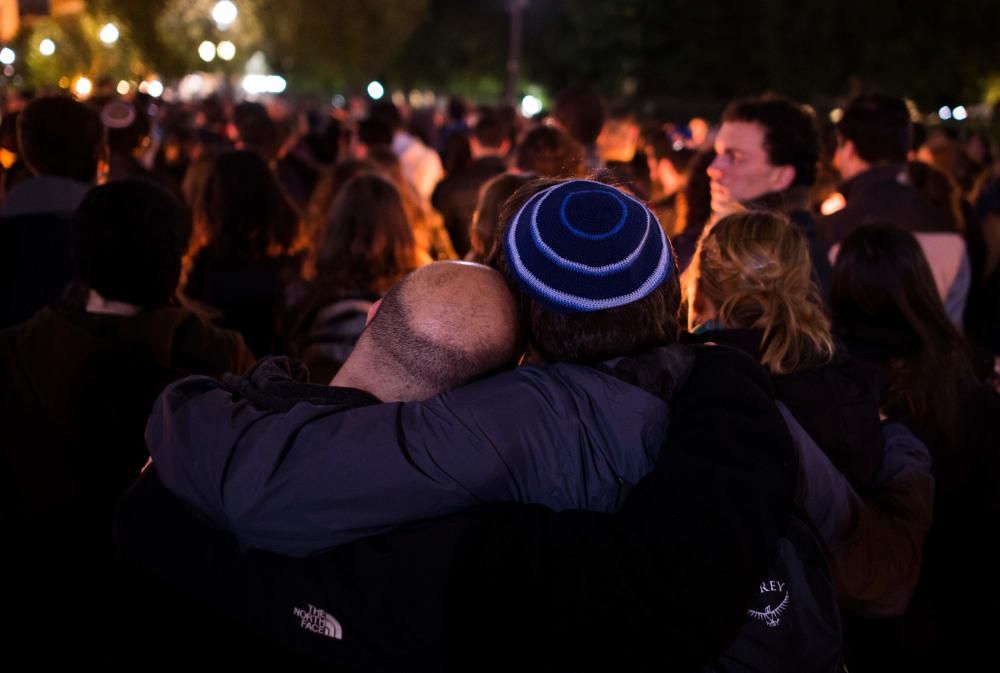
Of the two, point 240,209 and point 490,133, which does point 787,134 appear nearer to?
point 240,209

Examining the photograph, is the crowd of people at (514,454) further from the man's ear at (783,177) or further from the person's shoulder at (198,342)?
the man's ear at (783,177)

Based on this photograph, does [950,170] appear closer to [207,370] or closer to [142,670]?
[207,370]

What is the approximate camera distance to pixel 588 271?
1931mm

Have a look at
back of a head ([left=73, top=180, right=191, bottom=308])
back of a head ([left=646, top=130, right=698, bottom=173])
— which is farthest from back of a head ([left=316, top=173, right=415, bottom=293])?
back of a head ([left=646, top=130, right=698, bottom=173])

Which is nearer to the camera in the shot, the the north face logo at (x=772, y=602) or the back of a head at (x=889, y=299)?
the the north face logo at (x=772, y=602)

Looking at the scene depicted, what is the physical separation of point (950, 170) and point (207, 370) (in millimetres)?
7000

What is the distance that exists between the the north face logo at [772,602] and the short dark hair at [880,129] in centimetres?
410

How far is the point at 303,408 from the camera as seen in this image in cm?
185

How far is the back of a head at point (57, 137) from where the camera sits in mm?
4629

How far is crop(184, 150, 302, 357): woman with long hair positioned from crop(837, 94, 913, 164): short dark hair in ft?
9.95

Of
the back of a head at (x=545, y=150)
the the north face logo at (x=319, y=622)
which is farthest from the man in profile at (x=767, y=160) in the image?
the the north face logo at (x=319, y=622)

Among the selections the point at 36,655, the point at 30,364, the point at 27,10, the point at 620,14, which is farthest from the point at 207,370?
the point at 620,14

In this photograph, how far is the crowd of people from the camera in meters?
1.75

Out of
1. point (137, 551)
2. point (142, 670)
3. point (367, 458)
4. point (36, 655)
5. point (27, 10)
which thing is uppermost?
point (27, 10)
